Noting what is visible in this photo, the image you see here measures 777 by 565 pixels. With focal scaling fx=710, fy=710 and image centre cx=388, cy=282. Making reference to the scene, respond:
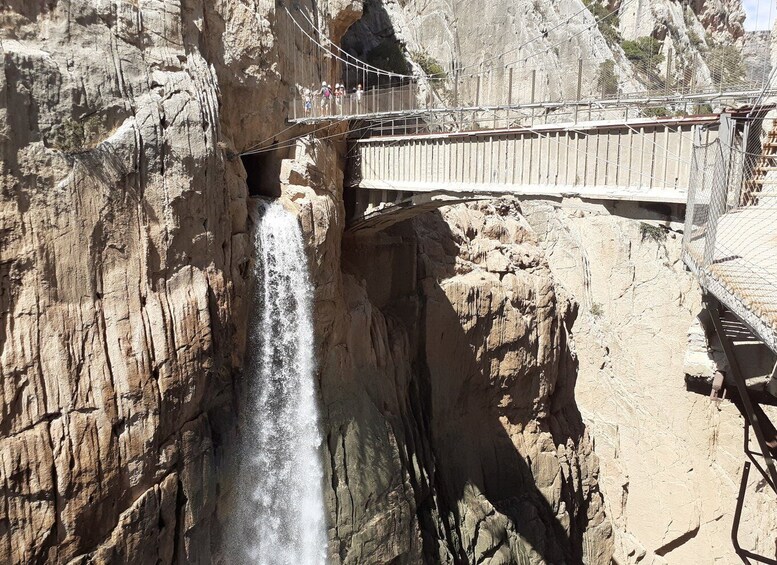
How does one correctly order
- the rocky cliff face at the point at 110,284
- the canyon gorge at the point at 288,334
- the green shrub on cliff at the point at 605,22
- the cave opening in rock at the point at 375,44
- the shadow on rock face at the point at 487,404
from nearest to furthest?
the rocky cliff face at the point at 110,284, the canyon gorge at the point at 288,334, the shadow on rock face at the point at 487,404, the cave opening in rock at the point at 375,44, the green shrub on cliff at the point at 605,22

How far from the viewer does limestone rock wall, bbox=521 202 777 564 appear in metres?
18.8

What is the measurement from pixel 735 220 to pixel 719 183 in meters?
0.60

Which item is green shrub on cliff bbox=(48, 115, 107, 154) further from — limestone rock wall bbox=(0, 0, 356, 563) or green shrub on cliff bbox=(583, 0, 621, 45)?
green shrub on cliff bbox=(583, 0, 621, 45)

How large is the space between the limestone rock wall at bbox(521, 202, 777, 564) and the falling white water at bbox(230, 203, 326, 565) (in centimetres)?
881

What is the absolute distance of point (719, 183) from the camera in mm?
6238

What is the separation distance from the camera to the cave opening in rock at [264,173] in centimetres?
1365

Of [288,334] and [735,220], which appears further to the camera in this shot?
[288,334]

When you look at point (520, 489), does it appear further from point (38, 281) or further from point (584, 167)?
point (38, 281)

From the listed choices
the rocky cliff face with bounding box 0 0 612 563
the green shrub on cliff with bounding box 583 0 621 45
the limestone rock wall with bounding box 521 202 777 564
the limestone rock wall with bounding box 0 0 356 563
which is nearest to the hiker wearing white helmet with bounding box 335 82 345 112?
the rocky cliff face with bounding box 0 0 612 563

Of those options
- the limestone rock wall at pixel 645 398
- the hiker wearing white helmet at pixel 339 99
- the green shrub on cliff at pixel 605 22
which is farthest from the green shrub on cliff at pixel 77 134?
the green shrub on cliff at pixel 605 22

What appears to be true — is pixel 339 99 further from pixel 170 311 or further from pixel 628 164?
pixel 170 311

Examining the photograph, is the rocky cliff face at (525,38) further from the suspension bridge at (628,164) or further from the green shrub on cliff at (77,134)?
the green shrub on cliff at (77,134)

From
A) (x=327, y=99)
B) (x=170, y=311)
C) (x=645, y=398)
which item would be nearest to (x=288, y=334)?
(x=170, y=311)

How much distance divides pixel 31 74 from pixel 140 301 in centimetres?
311
